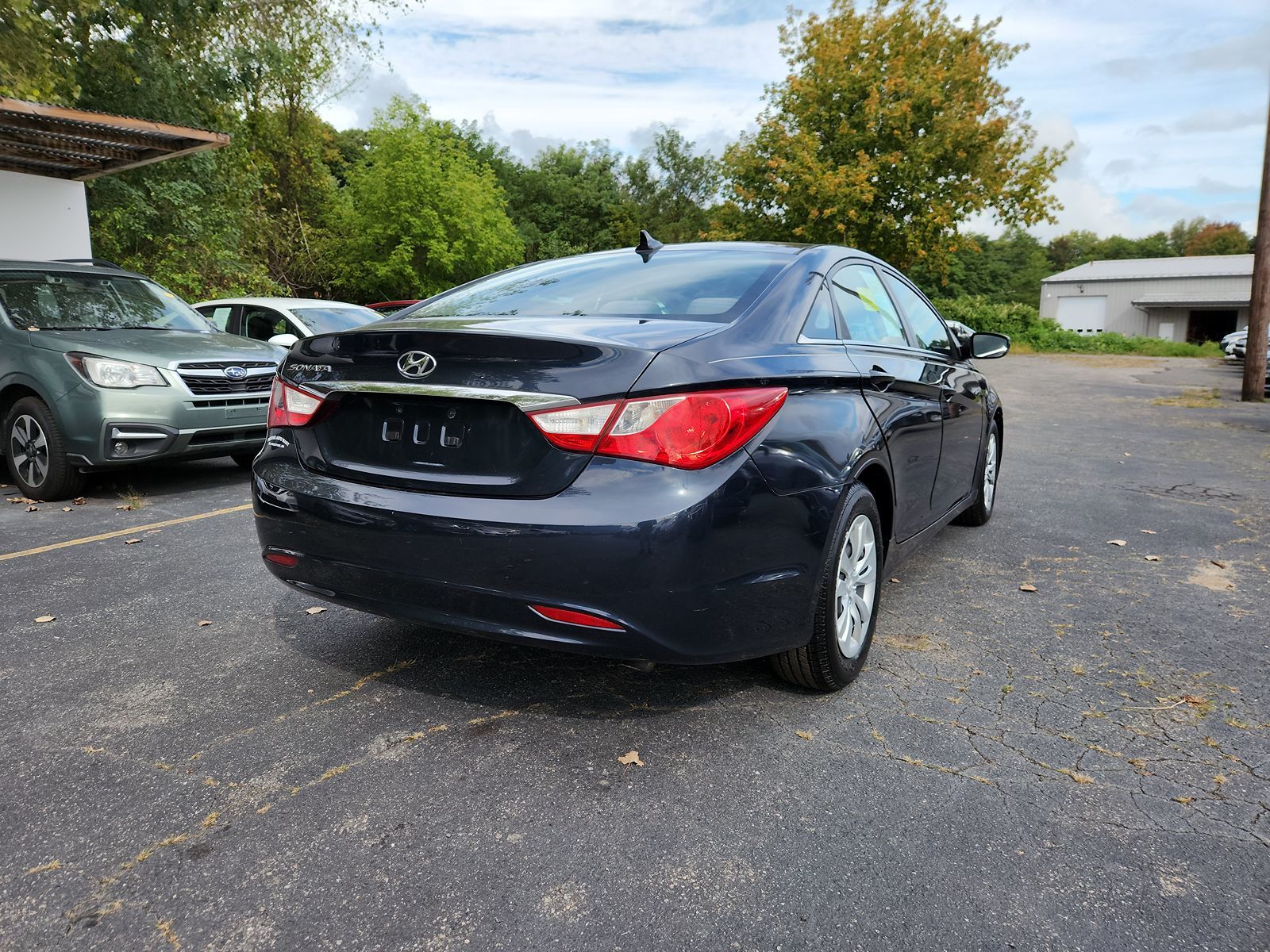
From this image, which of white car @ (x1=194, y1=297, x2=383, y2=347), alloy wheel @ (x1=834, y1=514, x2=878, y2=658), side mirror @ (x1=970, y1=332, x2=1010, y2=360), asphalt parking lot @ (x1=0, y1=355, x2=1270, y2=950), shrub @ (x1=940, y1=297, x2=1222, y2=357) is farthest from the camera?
shrub @ (x1=940, y1=297, x2=1222, y2=357)

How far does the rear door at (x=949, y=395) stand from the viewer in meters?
4.34

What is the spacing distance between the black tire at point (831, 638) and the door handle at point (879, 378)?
0.44 m

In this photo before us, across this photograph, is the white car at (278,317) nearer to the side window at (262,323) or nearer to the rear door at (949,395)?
the side window at (262,323)

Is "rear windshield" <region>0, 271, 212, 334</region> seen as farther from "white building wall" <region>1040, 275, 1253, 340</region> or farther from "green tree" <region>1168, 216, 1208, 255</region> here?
"green tree" <region>1168, 216, 1208, 255</region>

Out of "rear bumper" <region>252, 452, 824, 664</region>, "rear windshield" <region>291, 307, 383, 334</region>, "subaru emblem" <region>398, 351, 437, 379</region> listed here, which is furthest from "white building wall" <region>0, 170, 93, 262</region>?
"rear bumper" <region>252, 452, 824, 664</region>

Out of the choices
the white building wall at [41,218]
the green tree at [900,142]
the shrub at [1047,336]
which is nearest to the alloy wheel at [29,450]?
the white building wall at [41,218]

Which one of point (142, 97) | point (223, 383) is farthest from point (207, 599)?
point (142, 97)

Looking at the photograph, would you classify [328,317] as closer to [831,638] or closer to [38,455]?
[38,455]

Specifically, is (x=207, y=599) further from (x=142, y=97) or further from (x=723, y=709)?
(x=142, y=97)

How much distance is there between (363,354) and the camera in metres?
2.88

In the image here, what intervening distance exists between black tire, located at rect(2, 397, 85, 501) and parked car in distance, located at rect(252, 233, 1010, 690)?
13.6 ft

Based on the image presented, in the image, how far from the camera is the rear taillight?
2461 mm

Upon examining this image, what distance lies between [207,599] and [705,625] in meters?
2.72

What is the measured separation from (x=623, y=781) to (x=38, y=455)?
5813mm
